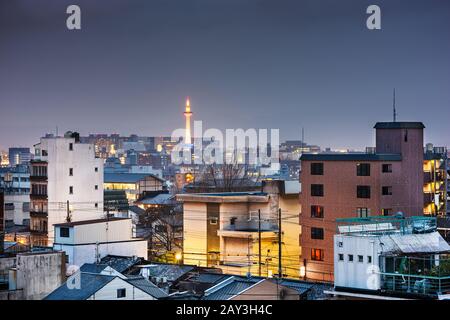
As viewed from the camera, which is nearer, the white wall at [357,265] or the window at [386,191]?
the white wall at [357,265]

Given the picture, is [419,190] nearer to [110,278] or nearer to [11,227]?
[110,278]

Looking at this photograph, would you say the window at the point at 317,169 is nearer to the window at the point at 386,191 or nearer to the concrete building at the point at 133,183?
the window at the point at 386,191

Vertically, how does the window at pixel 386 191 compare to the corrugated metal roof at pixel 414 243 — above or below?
above

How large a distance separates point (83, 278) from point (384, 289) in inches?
132

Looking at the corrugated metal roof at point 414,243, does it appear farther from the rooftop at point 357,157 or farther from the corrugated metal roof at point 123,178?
the corrugated metal roof at point 123,178

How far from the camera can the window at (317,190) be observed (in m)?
17.0

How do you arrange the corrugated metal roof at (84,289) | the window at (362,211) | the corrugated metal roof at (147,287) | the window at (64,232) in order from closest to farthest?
the corrugated metal roof at (84,289) < the corrugated metal roof at (147,287) < the window at (64,232) < the window at (362,211)

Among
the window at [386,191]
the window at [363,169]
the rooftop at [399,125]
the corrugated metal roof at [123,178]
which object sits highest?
the rooftop at [399,125]

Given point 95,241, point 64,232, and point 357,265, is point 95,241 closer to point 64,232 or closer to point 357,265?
point 64,232

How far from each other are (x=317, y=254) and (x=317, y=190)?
4.42 ft

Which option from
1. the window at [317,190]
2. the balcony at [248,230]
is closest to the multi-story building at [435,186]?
the window at [317,190]

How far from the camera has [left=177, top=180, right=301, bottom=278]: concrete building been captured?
17812mm

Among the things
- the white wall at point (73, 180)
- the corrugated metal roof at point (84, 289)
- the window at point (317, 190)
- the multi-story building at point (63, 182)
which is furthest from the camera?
the white wall at point (73, 180)
